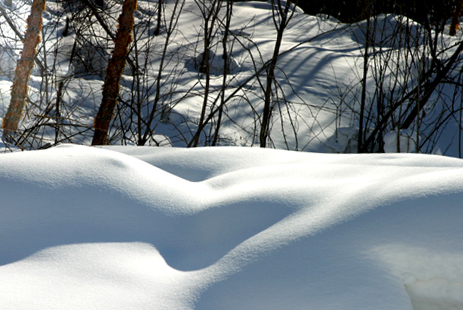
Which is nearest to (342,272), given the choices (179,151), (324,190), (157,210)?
(324,190)

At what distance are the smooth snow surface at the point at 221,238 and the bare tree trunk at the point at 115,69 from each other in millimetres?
1844

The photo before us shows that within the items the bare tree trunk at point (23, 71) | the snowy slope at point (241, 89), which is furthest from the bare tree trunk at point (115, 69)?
the bare tree trunk at point (23, 71)

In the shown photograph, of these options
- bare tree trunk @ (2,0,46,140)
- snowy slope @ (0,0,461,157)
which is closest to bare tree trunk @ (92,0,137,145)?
snowy slope @ (0,0,461,157)

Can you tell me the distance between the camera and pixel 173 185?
1.18 meters

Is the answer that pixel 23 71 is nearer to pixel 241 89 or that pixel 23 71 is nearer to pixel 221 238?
pixel 241 89

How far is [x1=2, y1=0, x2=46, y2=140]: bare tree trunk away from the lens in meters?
2.78

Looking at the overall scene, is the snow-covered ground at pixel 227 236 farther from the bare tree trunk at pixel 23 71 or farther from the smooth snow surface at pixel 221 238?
the bare tree trunk at pixel 23 71

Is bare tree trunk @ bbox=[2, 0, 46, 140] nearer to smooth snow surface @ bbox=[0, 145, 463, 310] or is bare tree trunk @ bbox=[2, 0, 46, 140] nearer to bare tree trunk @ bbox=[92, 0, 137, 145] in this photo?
bare tree trunk @ bbox=[92, 0, 137, 145]

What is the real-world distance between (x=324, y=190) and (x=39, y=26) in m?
2.74

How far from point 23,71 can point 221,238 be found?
2558 mm

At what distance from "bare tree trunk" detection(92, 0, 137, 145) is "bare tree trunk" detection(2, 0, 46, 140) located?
0.54 metres

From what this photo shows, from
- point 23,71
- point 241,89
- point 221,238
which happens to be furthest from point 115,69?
point 221,238

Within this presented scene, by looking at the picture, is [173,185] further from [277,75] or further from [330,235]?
[277,75]

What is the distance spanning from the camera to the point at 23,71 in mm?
2830
